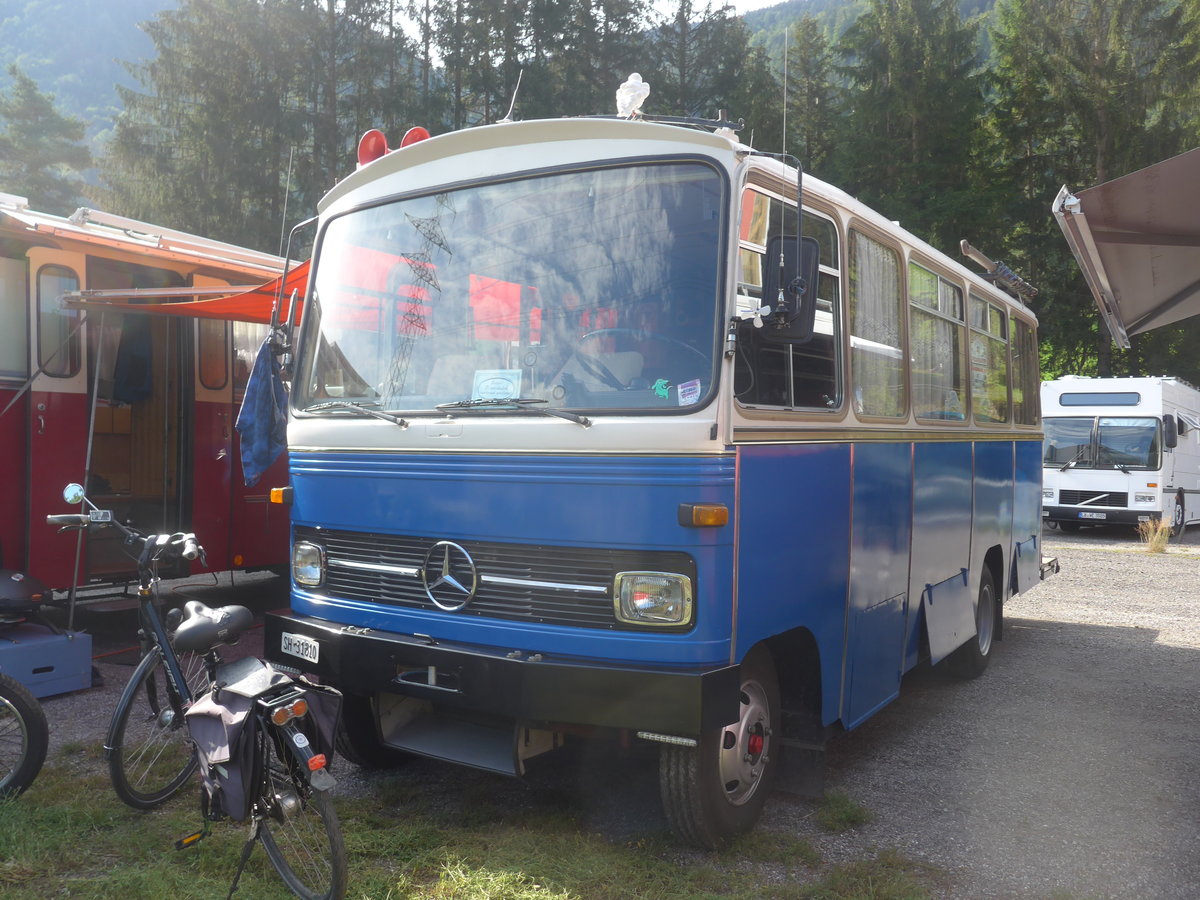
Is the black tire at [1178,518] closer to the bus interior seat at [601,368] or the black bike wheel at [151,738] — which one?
the bus interior seat at [601,368]

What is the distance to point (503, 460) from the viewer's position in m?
4.16

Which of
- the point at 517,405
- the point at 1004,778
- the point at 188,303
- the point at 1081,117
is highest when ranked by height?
the point at 1081,117

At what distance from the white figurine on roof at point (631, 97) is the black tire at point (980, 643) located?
445cm

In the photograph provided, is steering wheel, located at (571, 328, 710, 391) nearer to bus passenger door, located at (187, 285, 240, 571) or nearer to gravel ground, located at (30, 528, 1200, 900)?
gravel ground, located at (30, 528, 1200, 900)

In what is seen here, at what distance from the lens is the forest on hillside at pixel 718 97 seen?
2827 centimetres

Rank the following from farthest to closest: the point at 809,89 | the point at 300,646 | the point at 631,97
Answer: the point at 809,89 → the point at 300,646 → the point at 631,97

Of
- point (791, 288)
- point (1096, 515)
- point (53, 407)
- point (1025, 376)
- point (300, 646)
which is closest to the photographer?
point (791, 288)

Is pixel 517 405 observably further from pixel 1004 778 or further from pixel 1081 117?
pixel 1081 117

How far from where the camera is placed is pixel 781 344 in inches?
160

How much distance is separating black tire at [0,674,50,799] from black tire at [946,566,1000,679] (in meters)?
5.56

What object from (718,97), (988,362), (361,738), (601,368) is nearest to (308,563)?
(361,738)

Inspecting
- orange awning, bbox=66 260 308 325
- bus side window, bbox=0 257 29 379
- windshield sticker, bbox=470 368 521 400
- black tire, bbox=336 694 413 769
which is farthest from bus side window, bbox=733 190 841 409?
bus side window, bbox=0 257 29 379

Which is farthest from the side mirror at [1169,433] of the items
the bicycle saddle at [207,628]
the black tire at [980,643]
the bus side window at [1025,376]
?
the bicycle saddle at [207,628]

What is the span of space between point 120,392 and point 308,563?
4.33 metres
